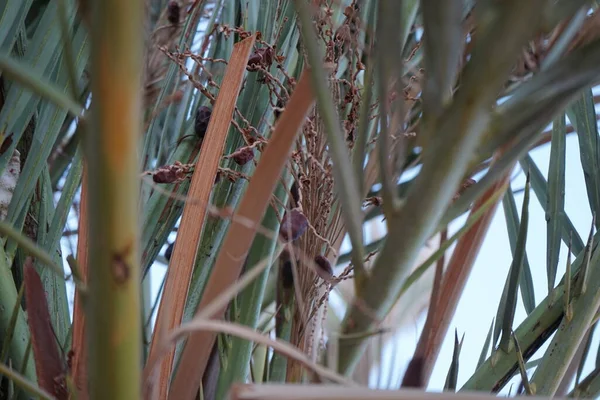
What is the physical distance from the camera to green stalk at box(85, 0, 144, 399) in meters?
0.16

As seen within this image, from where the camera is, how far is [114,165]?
0.16m

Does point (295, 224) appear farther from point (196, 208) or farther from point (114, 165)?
point (114, 165)

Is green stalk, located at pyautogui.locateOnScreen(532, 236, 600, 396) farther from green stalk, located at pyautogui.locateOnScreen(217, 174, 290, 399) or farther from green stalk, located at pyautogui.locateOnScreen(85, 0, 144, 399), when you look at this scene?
green stalk, located at pyautogui.locateOnScreen(85, 0, 144, 399)

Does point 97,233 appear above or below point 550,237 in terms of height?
below

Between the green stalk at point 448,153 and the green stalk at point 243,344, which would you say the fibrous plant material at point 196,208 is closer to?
the green stalk at point 243,344

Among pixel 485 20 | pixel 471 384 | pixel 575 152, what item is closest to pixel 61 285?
pixel 471 384

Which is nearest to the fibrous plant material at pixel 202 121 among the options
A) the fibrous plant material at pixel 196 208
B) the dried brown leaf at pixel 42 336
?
the fibrous plant material at pixel 196 208

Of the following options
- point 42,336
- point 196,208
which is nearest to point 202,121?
point 196,208

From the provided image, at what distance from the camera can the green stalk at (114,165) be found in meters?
0.16

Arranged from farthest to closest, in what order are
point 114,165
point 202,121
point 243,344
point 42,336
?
point 202,121, point 243,344, point 42,336, point 114,165

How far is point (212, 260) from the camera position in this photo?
482 millimetres

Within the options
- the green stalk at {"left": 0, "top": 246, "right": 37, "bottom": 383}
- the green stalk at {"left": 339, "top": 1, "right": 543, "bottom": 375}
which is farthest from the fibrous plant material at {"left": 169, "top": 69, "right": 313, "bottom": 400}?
the green stalk at {"left": 0, "top": 246, "right": 37, "bottom": 383}

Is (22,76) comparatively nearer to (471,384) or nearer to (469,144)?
(469,144)

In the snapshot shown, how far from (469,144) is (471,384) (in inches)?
11.4
